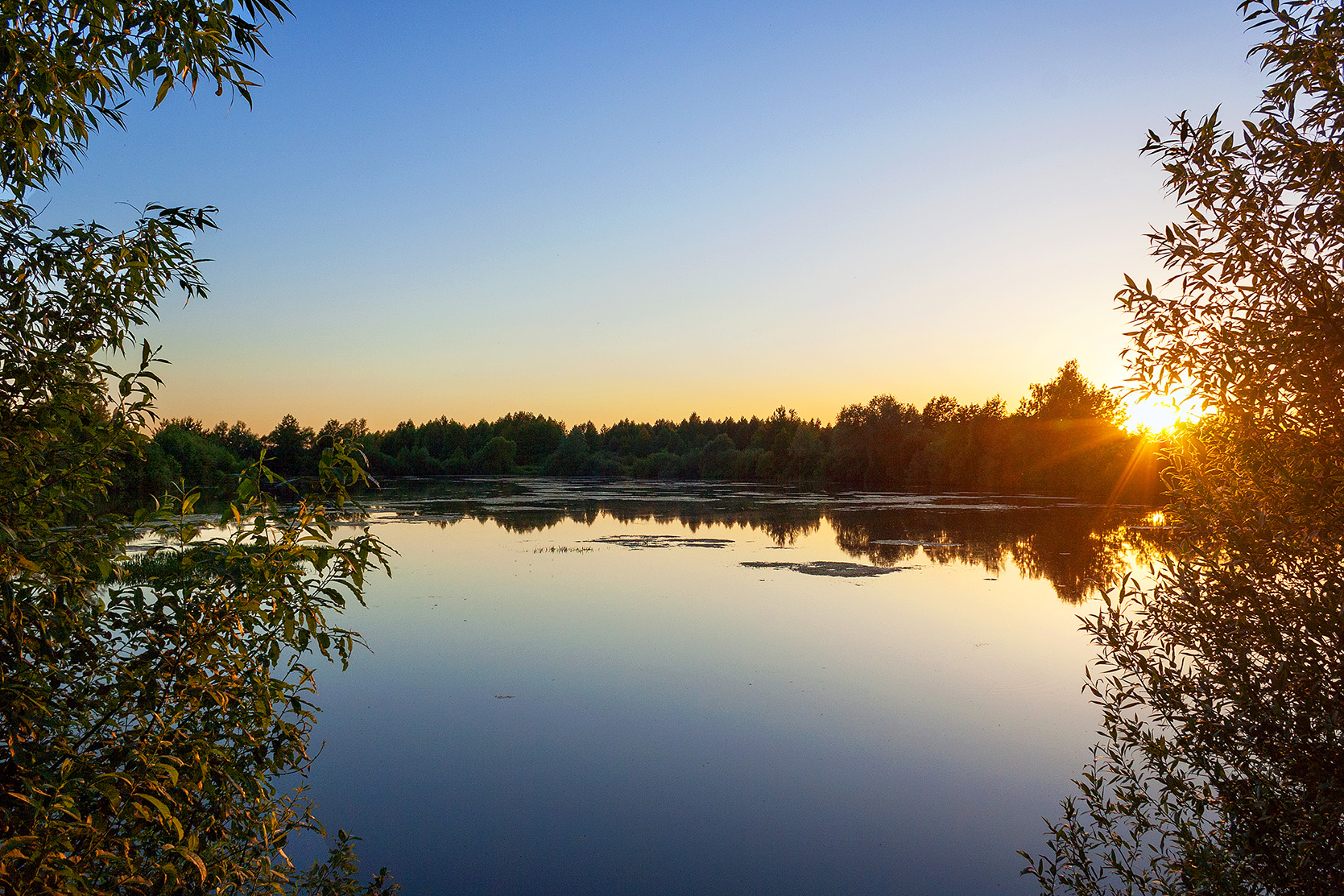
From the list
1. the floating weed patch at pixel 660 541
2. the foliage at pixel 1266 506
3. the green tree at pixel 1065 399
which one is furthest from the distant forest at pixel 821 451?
the foliage at pixel 1266 506

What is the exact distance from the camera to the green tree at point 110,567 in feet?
8.39

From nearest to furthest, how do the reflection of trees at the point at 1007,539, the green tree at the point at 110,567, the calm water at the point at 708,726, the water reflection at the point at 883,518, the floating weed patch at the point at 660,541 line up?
the green tree at the point at 110,567, the calm water at the point at 708,726, the reflection of trees at the point at 1007,539, the water reflection at the point at 883,518, the floating weed patch at the point at 660,541

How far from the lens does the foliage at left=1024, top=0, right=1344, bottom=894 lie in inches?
129

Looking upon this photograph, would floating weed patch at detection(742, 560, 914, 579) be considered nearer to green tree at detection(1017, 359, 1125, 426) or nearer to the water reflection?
the water reflection

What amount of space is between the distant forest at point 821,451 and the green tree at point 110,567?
29519 mm

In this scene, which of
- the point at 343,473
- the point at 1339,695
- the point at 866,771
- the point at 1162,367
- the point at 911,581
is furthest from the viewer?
the point at 911,581

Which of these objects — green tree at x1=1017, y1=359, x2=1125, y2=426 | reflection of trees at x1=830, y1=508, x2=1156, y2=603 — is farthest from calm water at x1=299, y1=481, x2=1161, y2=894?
green tree at x1=1017, y1=359, x2=1125, y2=426

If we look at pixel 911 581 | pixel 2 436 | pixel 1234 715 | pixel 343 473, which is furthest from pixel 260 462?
pixel 911 581

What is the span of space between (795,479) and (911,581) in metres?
61.2

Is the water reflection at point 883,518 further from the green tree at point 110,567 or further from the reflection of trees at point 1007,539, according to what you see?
the green tree at point 110,567

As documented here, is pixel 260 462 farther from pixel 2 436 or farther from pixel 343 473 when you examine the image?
pixel 2 436

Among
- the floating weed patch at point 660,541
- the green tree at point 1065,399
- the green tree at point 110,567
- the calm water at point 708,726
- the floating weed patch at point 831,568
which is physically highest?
the green tree at point 1065,399

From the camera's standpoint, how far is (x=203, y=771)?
2762 millimetres

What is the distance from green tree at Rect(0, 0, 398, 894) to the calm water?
12.8 ft
